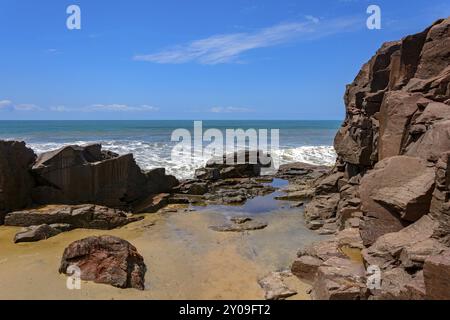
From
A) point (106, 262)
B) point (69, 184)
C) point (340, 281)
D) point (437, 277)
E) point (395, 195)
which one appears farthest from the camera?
point (69, 184)

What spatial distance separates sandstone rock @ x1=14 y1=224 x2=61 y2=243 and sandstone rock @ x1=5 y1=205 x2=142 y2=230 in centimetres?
92

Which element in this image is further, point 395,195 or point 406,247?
point 395,195

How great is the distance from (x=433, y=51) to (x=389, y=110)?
2.88m

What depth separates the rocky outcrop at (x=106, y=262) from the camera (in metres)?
9.07

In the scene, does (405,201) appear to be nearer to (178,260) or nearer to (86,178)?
(178,260)

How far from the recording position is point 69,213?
1448 cm

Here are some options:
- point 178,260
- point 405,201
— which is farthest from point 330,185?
point 405,201

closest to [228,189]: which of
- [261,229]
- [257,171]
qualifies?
[257,171]

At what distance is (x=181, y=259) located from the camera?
1123 centimetres

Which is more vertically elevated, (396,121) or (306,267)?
(396,121)

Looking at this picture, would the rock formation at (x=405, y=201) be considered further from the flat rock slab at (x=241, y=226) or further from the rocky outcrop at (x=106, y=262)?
the rocky outcrop at (x=106, y=262)

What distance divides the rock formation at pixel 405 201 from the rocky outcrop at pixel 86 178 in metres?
8.45

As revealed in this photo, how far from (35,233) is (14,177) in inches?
156
